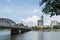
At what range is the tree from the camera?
17.4m

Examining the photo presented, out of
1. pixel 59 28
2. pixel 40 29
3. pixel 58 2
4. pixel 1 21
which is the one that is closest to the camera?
pixel 58 2

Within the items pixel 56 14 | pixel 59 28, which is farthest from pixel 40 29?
pixel 56 14

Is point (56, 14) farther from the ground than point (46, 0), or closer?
closer

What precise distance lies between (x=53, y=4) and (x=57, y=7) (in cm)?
45

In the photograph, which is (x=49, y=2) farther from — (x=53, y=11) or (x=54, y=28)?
(x=54, y=28)

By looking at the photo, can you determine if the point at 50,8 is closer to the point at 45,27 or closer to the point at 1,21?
the point at 1,21

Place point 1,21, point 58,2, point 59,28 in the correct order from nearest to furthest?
point 58,2 < point 1,21 < point 59,28

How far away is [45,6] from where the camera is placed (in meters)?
18.1

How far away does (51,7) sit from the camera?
17.9 metres

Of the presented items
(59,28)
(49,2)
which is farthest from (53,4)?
(59,28)

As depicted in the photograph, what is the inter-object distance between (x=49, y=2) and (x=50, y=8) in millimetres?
675

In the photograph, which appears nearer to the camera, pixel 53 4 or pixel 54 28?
pixel 53 4

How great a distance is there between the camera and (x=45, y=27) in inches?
7490

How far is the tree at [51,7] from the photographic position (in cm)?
1737
